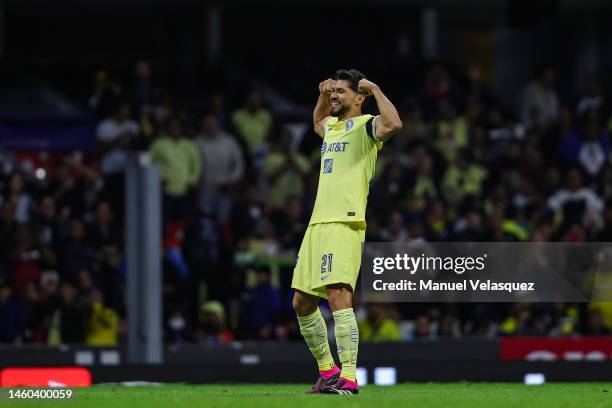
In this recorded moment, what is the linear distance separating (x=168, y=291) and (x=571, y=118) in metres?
7.28

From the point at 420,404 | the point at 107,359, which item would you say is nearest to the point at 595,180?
the point at 107,359

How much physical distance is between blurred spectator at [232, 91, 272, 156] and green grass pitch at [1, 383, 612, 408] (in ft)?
32.0

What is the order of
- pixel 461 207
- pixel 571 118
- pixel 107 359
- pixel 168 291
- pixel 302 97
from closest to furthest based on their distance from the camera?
1. pixel 107 359
2. pixel 168 291
3. pixel 461 207
4. pixel 571 118
5. pixel 302 97

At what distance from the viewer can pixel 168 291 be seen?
1969 cm

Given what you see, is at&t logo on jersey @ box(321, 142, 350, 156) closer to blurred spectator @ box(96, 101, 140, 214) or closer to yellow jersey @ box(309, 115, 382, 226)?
yellow jersey @ box(309, 115, 382, 226)

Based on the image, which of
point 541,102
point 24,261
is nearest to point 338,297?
point 24,261

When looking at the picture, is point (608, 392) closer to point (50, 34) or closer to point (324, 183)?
point (324, 183)

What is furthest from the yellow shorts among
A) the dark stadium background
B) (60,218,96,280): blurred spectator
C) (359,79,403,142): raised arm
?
(60,218,96,280): blurred spectator

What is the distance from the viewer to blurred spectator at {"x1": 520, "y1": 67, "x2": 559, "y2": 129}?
2527 centimetres

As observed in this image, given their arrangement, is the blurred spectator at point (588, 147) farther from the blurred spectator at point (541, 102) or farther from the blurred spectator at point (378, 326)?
the blurred spectator at point (378, 326)

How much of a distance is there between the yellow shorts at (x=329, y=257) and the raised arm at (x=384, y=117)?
743mm
